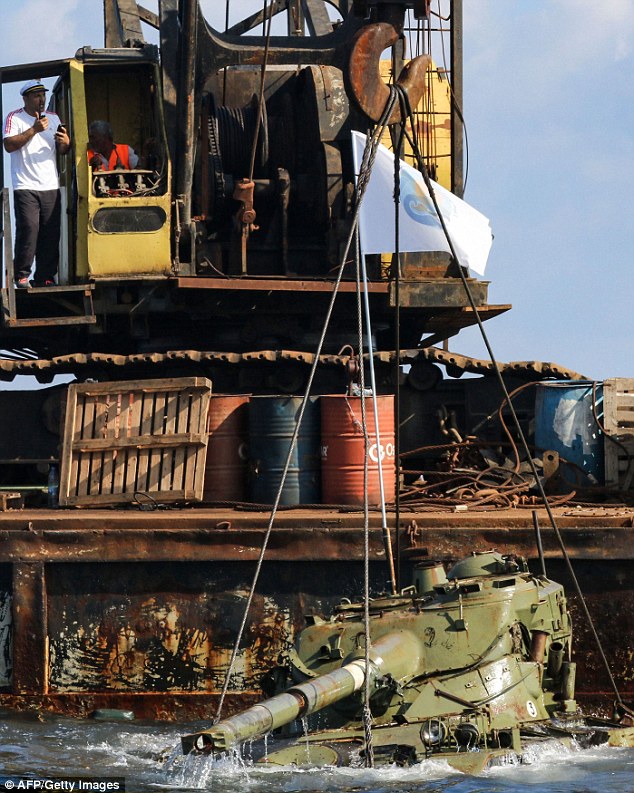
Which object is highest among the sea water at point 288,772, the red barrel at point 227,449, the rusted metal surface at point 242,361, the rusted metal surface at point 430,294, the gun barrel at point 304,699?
the rusted metal surface at point 430,294

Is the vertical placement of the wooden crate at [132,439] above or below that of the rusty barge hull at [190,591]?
above

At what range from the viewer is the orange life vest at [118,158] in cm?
1394

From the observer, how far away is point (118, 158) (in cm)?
1408

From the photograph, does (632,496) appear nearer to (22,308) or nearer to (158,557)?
(158,557)

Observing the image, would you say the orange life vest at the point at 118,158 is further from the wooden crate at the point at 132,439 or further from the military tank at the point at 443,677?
the military tank at the point at 443,677

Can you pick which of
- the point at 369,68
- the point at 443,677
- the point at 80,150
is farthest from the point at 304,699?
the point at 80,150

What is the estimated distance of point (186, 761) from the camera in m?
9.05

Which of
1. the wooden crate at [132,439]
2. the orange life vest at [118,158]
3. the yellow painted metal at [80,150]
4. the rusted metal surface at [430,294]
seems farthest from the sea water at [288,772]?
the orange life vest at [118,158]

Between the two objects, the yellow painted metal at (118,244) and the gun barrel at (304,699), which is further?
the yellow painted metal at (118,244)

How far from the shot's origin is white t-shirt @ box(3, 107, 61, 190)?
13688 millimetres

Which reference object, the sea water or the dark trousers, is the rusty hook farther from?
the sea water

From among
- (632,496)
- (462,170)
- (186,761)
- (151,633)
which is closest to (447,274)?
(462,170)

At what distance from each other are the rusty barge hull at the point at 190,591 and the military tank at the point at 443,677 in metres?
0.62

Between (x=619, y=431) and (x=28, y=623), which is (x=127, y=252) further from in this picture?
(x=619, y=431)
